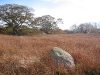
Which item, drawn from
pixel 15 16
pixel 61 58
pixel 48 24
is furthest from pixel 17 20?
pixel 61 58

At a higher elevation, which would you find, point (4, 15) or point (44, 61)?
point (4, 15)

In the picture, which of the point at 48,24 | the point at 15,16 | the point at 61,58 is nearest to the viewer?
the point at 61,58

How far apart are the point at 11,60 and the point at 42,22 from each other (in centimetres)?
3363

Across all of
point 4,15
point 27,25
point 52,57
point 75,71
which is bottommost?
point 75,71

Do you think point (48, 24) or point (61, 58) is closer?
point (61, 58)

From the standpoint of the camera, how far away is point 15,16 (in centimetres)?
2786

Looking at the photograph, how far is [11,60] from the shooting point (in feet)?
18.8

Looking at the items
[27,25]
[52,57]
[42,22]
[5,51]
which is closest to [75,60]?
[52,57]

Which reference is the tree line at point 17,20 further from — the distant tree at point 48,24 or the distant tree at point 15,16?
the distant tree at point 48,24

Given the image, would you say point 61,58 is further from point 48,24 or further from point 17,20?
point 48,24

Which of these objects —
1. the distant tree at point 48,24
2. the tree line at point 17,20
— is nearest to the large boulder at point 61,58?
the tree line at point 17,20

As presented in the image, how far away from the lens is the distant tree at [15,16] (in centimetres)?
2786

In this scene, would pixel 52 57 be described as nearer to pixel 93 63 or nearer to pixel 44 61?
pixel 44 61

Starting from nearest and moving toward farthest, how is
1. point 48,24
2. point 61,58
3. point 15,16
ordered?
point 61,58
point 15,16
point 48,24
